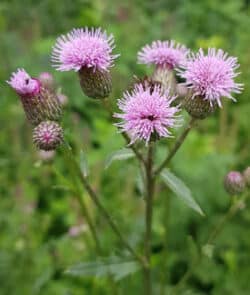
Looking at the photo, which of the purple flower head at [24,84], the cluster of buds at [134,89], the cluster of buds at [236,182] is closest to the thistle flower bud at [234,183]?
the cluster of buds at [236,182]

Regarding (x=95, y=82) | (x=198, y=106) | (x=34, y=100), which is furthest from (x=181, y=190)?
(x=34, y=100)

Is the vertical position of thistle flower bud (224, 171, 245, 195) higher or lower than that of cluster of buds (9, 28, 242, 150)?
lower

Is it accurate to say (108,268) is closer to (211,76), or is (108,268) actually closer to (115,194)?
(211,76)

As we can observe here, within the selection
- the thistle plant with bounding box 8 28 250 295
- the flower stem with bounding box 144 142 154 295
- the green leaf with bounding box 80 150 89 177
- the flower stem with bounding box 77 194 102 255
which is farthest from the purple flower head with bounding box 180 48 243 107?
→ the flower stem with bounding box 77 194 102 255

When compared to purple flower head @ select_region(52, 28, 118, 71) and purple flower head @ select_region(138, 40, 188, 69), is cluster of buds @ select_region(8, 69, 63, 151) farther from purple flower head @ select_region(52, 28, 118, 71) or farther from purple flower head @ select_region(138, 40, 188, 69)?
purple flower head @ select_region(138, 40, 188, 69)

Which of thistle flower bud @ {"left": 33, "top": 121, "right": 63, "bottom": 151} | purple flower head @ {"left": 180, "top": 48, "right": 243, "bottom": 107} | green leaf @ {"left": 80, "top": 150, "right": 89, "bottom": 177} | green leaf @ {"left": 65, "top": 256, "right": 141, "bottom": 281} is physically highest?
purple flower head @ {"left": 180, "top": 48, "right": 243, "bottom": 107}

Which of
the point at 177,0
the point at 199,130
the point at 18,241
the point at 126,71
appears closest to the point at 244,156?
the point at 199,130

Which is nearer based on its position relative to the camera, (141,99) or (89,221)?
(141,99)
